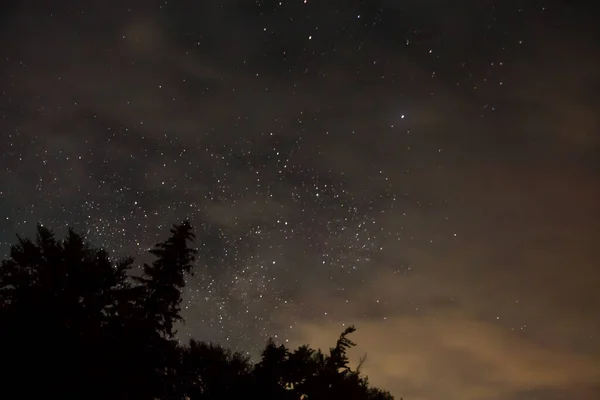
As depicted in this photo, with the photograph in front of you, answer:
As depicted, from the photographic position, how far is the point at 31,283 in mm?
18969

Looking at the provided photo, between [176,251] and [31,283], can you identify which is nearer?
[31,283]

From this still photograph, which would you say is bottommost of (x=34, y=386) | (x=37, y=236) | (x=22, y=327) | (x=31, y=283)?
(x=34, y=386)

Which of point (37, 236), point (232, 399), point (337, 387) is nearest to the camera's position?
point (37, 236)

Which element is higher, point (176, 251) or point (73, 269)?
point (176, 251)

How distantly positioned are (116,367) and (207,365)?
12955 mm

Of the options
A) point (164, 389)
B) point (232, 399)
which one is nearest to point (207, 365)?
point (232, 399)

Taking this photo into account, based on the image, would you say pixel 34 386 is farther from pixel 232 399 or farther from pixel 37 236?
pixel 232 399

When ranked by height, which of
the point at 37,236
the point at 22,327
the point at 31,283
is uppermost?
the point at 37,236

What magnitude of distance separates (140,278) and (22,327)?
16.1 feet

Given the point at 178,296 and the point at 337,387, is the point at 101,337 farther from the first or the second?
the point at 337,387

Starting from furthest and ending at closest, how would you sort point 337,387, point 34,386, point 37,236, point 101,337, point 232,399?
point 337,387 → point 232,399 → point 37,236 → point 101,337 → point 34,386

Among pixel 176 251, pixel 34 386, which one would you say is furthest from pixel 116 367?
pixel 176 251

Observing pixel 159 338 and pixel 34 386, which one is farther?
pixel 159 338

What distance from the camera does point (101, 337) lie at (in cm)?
1869
